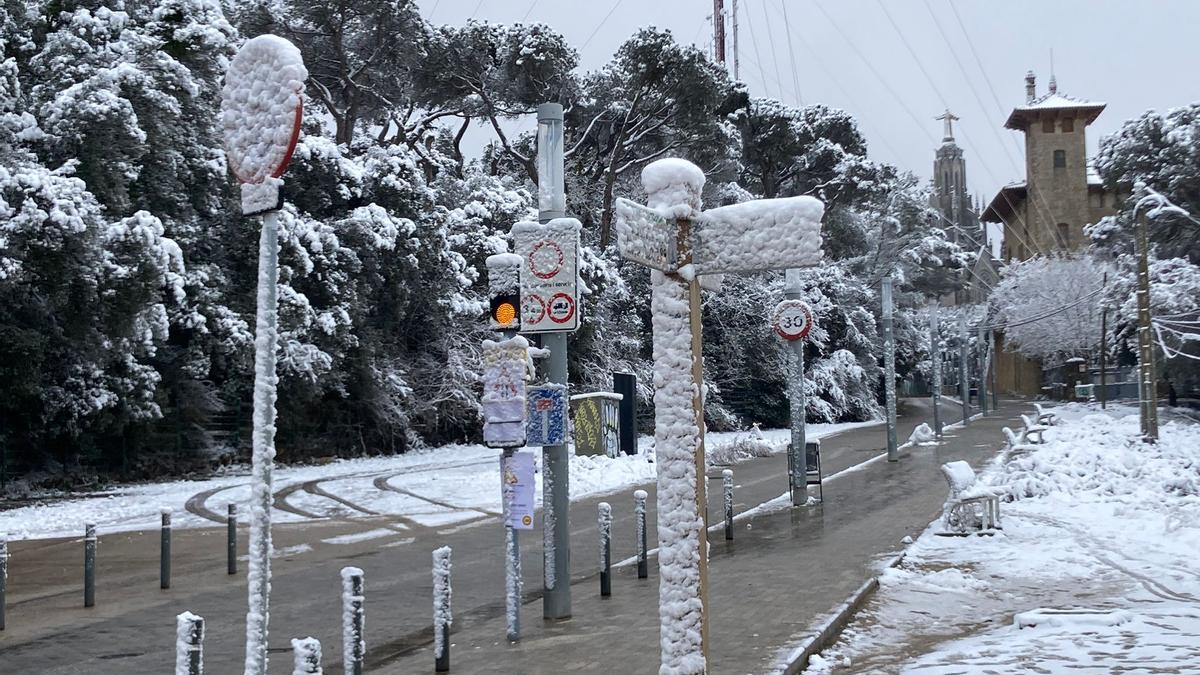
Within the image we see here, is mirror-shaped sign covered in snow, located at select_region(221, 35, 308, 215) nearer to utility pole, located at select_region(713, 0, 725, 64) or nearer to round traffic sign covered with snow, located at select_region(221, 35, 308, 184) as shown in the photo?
round traffic sign covered with snow, located at select_region(221, 35, 308, 184)

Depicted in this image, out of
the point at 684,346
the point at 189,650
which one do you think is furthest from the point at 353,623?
the point at 684,346

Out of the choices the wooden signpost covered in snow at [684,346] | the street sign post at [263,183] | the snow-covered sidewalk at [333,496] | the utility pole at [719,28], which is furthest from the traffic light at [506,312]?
the utility pole at [719,28]

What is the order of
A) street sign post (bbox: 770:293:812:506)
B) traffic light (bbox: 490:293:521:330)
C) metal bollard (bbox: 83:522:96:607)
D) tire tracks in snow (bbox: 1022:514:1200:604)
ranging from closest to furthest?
1. traffic light (bbox: 490:293:521:330)
2. tire tracks in snow (bbox: 1022:514:1200:604)
3. metal bollard (bbox: 83:522:96:607)
4. street sign post (bbox: 770:293:812:506)

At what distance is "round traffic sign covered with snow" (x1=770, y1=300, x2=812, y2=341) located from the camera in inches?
768

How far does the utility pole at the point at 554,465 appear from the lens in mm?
9594

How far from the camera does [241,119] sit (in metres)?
4.58

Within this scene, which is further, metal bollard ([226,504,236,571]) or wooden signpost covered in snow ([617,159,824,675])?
metal bollard ([226,504,236,571])

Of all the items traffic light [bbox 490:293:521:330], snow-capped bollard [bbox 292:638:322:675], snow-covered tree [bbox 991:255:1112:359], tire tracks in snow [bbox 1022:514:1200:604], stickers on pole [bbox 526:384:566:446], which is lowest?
tire tracks in snow [bbox 1022:514:1200:604]

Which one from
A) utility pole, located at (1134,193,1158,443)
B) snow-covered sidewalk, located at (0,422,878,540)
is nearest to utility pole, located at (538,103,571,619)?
snow-covered sidewalk, located at (0,422,878,540)

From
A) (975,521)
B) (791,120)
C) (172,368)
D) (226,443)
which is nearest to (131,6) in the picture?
(172,368)

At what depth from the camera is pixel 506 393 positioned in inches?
360

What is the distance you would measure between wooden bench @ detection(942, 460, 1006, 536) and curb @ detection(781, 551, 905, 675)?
3.75m

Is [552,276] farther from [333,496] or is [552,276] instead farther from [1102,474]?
[333,496]

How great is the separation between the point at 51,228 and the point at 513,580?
15407 millimetres
